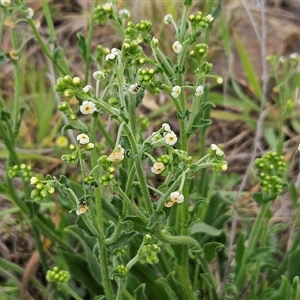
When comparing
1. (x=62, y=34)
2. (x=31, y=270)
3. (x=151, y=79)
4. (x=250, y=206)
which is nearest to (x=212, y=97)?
(x=250, y=206)

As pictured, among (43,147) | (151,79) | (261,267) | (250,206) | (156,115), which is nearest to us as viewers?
(151,79)

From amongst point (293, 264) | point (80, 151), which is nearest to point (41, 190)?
point (80, 151)

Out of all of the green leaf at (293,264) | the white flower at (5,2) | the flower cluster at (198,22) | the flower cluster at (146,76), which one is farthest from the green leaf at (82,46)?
the green leaf at (293,264)

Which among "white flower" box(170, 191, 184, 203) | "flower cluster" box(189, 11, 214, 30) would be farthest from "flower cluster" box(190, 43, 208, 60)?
"white flower" box(170, 191, 184, 203)

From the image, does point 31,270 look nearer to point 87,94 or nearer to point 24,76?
point 87,94

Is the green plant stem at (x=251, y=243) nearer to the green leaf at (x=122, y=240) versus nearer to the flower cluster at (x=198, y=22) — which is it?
the green leaf at (x=122, y=240)
